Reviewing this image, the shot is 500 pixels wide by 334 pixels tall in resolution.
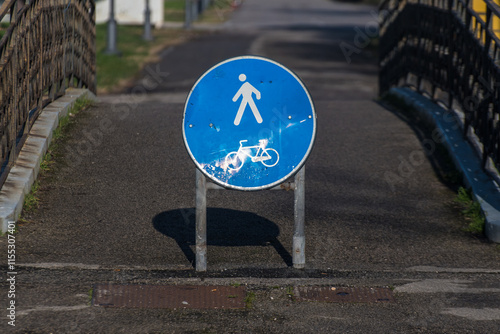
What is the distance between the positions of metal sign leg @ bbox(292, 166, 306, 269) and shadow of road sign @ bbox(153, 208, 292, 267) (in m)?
0.12

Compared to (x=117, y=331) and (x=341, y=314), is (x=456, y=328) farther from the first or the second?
(x=117, y=331)

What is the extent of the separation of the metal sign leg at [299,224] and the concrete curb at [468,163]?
5.43ft

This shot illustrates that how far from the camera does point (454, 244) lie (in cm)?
584

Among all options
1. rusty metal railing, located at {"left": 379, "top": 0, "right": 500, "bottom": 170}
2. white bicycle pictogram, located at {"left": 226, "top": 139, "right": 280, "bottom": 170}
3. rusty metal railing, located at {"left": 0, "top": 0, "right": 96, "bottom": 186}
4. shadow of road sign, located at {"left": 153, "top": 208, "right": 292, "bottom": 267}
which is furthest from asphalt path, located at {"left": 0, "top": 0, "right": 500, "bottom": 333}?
white bicycle pictogram, located at {"left": 226, "top": 139, "right": 280, "bottom": 170}

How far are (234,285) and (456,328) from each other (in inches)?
54.1

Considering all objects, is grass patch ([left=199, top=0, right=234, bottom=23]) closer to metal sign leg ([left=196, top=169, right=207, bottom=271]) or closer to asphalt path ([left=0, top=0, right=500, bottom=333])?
asphalt path ([left=0, top=0, right=500, bottom=333])

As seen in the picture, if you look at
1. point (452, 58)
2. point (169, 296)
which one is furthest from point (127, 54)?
point (169, 296)

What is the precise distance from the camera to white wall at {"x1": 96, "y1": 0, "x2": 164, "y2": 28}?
34.4 meters

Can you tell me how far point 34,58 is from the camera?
290 inches

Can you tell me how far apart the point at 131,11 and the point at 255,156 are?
31.4 m

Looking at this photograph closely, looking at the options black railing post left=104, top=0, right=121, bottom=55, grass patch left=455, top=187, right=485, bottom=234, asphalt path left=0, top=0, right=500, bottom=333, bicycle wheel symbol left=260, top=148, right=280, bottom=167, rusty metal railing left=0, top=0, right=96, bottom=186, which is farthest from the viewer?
black railing post left=104, top=0, right=121, bottom=55

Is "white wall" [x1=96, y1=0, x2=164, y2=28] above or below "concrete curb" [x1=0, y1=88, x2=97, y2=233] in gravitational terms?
below

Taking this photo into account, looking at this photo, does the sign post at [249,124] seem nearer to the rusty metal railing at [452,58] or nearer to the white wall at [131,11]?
the rusty metal railing at [452,58]

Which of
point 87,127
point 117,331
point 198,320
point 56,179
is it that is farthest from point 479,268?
point 87,127
